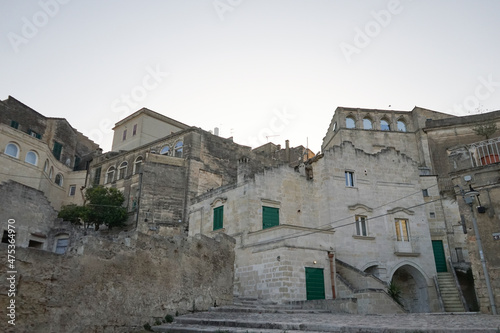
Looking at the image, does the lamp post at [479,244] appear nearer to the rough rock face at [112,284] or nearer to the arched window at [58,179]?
the rough rock face at [112,284]

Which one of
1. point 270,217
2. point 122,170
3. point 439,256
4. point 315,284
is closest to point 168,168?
point 122,170

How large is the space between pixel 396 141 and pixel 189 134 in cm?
1827

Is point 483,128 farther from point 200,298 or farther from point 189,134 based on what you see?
point 200,298

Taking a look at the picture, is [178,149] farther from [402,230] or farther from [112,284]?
[112,284]

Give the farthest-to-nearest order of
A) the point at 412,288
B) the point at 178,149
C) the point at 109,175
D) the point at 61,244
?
the point at 109,175, the point at 178,149, the point at 61,244, the point at 412,288

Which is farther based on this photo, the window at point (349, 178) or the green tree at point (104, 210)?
the green tree at point (104, 210)

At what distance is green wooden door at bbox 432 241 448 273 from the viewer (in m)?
23.6

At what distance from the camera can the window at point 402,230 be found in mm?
22938

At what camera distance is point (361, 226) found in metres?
22.4

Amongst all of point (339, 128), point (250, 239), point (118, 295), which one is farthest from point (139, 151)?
point (118, 295)

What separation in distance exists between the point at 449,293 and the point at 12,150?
3273 centimetres

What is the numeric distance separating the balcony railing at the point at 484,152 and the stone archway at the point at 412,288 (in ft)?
27.2

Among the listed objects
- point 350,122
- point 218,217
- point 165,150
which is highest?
point 350,122

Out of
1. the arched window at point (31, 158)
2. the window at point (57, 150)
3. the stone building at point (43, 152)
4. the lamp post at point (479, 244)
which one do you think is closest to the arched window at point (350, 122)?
the lamp post at point (479, 244)
